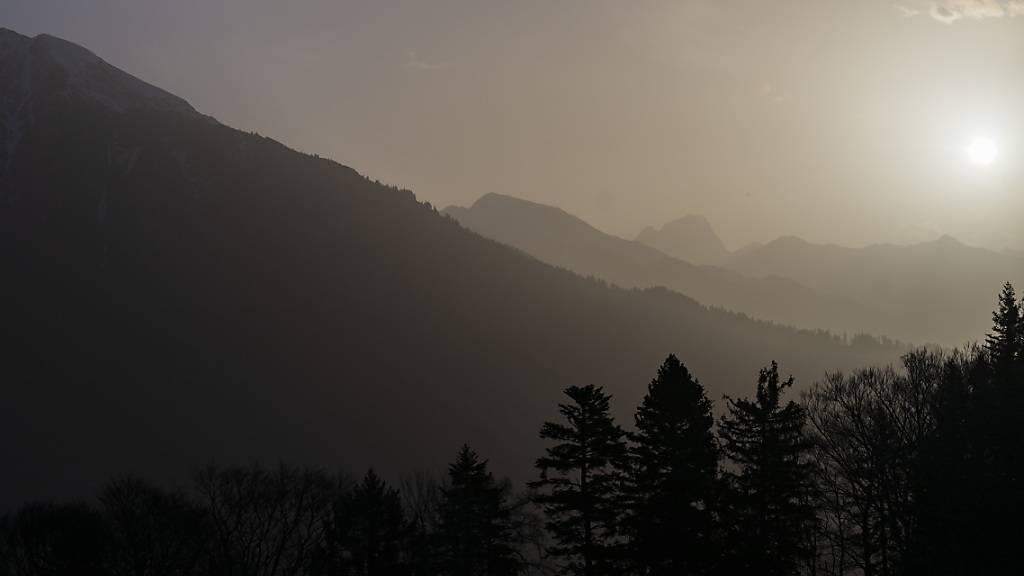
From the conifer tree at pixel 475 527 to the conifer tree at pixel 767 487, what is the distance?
441 inches

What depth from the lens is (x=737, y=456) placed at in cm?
3925

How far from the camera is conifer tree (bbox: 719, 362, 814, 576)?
3331cm

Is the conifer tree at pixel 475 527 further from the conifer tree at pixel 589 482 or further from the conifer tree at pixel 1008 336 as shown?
the conifer tree at pixel 1008 336

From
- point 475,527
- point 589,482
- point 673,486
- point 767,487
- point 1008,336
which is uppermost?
point 1008,336

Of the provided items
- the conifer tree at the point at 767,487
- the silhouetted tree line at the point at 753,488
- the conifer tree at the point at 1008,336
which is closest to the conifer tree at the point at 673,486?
the silhouetted tree line at the point at 753,488

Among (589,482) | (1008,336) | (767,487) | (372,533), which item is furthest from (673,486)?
(1008,336)

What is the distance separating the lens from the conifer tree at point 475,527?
39094 mm

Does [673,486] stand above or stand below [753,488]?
below

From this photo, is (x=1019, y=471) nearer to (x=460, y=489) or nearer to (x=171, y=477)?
(x=460, y=489)

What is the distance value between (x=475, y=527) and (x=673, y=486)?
12.0 metres

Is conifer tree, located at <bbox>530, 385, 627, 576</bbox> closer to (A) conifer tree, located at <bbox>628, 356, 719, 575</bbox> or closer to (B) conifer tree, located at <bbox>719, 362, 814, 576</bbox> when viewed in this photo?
(A) conifer tree, located at <bbox>628, 356, 719, 575</bbox>

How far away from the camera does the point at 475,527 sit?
39500 mm

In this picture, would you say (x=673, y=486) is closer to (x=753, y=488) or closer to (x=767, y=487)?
(x=753, y=488)

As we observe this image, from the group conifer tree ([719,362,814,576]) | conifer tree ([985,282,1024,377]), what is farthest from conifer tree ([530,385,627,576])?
conifer tree ([985,282,1024,377])
